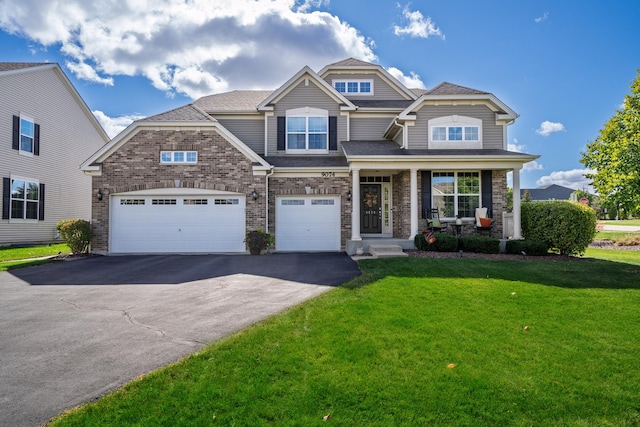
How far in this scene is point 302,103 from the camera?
15867 mm

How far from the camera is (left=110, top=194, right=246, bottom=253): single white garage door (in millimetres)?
13750

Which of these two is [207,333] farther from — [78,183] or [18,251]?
[78,183]

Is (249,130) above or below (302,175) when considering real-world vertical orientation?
above

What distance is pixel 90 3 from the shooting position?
10.3m

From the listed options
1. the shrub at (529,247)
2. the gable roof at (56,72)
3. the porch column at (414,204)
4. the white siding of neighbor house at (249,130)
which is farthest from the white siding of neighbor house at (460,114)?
the gable roof at (56,72)

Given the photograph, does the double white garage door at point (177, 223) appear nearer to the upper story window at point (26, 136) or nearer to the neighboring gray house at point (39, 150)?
the neighboring gray house at point (39, 150)

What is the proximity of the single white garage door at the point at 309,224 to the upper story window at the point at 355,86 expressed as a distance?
636 centimetres

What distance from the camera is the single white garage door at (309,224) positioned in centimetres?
1436

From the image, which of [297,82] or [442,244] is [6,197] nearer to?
[297,82]

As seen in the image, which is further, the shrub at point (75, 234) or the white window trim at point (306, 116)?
the white window trim at point (306, 116)

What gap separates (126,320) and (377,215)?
11484 millimetres

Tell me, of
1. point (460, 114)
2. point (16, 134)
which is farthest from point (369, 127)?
point (16, 134)

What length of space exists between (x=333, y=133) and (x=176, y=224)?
299 inches

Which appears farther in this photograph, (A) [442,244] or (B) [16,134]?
(B) [16,134]
